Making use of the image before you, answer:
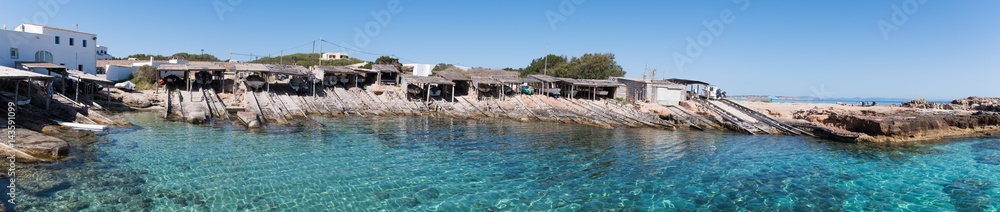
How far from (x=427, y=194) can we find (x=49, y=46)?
1589 inches

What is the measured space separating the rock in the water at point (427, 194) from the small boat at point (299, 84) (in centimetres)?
2945

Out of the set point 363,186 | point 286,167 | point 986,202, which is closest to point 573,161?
point 363,186

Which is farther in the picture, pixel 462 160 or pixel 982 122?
pixel 982 122

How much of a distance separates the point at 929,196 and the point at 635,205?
934 centimetres

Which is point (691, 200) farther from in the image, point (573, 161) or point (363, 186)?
point (363, 186)

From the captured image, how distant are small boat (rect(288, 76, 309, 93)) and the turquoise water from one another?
14620 mm

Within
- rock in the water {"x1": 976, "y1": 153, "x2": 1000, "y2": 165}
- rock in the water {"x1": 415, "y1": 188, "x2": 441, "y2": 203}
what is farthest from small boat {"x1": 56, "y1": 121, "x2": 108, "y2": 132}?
rock in the water {"x1": 976, "y1": 153, "x2": 1000, "y2": 165}

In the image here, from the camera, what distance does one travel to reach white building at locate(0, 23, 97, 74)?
3462 centimetres

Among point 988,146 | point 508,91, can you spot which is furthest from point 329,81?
point 988,146

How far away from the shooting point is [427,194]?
506 inches

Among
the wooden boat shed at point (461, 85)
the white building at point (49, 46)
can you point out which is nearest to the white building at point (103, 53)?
the white building at point (49, 46)

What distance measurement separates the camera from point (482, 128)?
28875 mm

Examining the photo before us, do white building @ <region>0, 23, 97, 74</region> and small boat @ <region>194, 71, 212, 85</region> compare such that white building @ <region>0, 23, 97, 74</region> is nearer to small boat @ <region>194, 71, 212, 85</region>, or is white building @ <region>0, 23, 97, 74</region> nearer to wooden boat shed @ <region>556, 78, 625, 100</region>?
small boat @ <region>194, 71, 212, 85</region>

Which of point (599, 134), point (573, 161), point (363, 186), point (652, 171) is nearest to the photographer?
point (363, 186)
